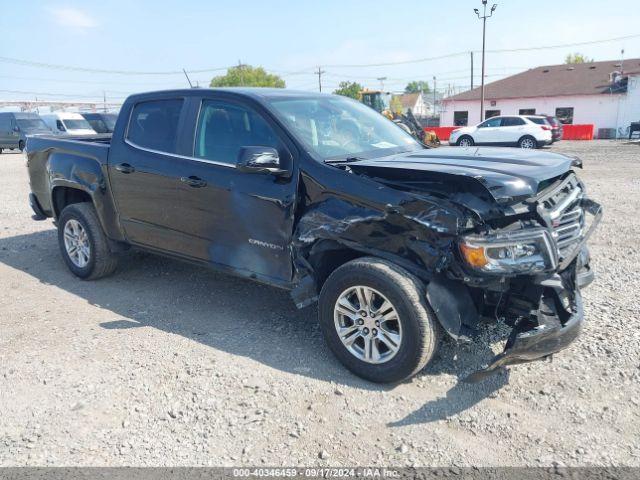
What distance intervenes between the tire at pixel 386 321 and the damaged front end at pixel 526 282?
12cm

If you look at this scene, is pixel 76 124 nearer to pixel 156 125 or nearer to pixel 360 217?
pixel 156 125

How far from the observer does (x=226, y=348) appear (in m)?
4.05

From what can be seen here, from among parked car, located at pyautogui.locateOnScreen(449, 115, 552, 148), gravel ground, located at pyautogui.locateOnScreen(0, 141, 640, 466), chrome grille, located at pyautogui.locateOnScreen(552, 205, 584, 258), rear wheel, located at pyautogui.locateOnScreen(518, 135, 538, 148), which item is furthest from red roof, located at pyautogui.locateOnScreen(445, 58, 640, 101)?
chrome grille, located at pyautogui.locateOnScreen(552, 205, 584, 258)

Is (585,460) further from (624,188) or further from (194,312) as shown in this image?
(624,188)

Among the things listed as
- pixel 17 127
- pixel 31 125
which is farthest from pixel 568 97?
pixel 17 127

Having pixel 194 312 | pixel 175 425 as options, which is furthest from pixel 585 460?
pixel 194 312

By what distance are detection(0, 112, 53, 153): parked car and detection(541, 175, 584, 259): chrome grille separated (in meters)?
28.3

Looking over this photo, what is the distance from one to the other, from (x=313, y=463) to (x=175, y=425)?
90 centimetres

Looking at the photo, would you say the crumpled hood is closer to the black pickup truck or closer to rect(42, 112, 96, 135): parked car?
the black pickup truck

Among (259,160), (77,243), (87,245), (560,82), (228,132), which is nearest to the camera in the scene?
(259,160)

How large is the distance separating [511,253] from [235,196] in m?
2.06

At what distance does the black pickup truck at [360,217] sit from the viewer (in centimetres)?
312

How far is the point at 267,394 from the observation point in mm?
3430

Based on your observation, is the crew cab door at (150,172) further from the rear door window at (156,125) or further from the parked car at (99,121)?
the parked car at (99,121)
